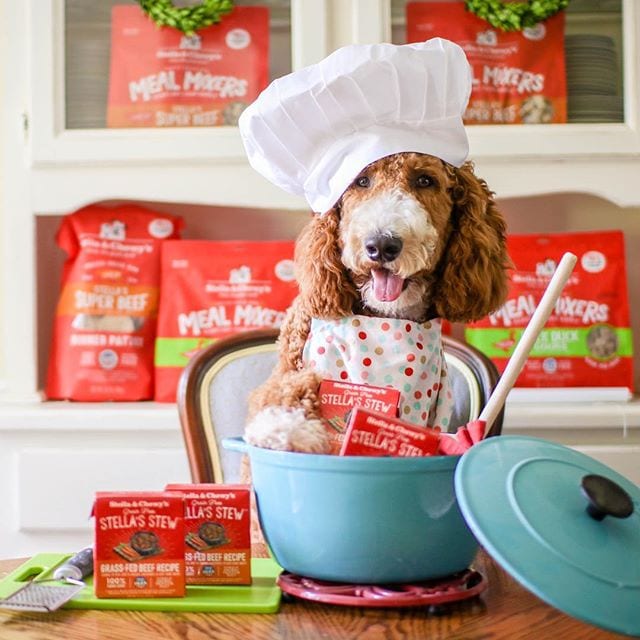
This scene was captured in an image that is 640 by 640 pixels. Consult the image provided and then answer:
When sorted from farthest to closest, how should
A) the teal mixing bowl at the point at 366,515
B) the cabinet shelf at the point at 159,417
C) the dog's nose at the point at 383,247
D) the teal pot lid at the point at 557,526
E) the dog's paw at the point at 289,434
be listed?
1. the cabinet shelf at the point at 159,417
2. the dog's nose at the point at 383,247
3. the dog's paw at the point at 289,434
4. the teal mixing bowl at the point at 366,515
5. the teal pot lid at the point at 557,526

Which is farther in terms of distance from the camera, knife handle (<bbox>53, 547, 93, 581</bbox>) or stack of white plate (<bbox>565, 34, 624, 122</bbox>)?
stack of white plate (<bbox>565, 34, 624, 122</bbox>)

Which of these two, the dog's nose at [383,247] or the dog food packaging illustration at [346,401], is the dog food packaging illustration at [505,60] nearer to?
the dog's nose at [383,247]

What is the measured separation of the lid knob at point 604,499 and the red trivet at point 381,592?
15 cm

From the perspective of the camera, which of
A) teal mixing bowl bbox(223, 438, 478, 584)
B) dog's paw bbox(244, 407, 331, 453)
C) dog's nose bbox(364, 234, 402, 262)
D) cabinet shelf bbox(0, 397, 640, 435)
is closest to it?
teal mixing bowl bbox(223, 438, 478, 584)

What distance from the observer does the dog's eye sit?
112 centimetres

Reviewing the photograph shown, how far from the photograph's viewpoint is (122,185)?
1899mm

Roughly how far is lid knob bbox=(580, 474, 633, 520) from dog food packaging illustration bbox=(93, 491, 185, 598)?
1.11 ft

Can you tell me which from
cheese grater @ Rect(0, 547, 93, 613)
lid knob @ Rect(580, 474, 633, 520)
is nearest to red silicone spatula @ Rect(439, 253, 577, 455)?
lid knob @ Rect(580, 474, 633, 520)

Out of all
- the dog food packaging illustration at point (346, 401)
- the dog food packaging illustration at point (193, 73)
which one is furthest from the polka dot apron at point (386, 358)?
the dog food packaging illustration at point (193, 73)

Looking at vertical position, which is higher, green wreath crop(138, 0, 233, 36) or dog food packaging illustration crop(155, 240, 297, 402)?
green wreath crop(138, 0, 233, 36)

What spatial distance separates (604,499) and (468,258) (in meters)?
0.51

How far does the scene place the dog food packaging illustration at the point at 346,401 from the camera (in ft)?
2.96

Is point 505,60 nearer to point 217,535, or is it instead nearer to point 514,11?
point 514,11

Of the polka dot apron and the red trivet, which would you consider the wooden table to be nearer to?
the red trivet
